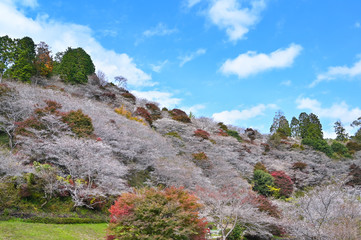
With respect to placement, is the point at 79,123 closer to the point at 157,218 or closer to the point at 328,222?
the point at 157,218

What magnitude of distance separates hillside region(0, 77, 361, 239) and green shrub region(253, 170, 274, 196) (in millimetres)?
699

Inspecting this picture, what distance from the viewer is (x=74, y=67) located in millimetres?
36406

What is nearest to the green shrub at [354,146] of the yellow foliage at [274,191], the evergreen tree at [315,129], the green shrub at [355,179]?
the evergreen tree at [315,129]

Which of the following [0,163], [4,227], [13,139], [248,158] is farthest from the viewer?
[248,158]

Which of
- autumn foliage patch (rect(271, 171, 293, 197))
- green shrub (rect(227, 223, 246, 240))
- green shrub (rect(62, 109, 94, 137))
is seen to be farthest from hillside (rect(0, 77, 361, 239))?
autumn foliage patch (rect(271, 171, 293, 197))

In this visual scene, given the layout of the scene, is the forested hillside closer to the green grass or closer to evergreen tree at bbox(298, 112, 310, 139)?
the green grass

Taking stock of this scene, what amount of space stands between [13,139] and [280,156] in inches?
1472

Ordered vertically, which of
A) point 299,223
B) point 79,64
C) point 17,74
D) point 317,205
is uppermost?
point 79,64

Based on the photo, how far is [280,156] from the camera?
38.7m

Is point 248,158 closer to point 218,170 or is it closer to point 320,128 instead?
point 218,170

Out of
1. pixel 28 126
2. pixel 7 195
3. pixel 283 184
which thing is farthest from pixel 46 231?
pixel 283 184

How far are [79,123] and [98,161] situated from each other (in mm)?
5646

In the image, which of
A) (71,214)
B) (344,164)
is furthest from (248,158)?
(71,214)

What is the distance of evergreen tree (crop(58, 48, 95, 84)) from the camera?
35344mm
